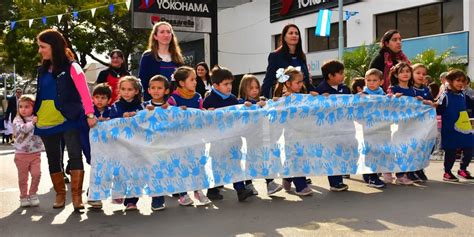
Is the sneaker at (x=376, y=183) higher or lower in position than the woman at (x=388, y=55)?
lower

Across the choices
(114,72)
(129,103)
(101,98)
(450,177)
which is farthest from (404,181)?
(114,72)

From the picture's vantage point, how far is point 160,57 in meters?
7.09

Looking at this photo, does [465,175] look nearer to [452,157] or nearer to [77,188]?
[452,157]

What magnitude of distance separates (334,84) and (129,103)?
246 centimetres

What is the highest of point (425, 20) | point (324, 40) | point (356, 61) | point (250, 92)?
point (425, 20)

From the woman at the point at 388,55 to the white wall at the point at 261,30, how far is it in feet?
57.8

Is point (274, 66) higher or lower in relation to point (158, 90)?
higher

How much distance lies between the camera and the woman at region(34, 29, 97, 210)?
6262 mm

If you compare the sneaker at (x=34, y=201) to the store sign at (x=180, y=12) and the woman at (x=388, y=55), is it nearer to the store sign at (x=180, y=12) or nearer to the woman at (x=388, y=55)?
the woman at (x=388, y=55)

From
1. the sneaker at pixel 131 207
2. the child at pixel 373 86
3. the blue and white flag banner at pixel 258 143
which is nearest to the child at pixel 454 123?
the blue and white flag banner at pixel 258 143

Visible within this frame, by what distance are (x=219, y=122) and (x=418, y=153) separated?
98.6 inches

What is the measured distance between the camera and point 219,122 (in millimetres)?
6570

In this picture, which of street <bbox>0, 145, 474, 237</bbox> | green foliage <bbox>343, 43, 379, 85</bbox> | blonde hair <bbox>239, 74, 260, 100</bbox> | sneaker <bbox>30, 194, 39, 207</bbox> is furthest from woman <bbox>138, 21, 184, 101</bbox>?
green foliage <bbox>343, 43, 379, 85</bbox>

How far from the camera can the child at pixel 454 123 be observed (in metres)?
7.76
